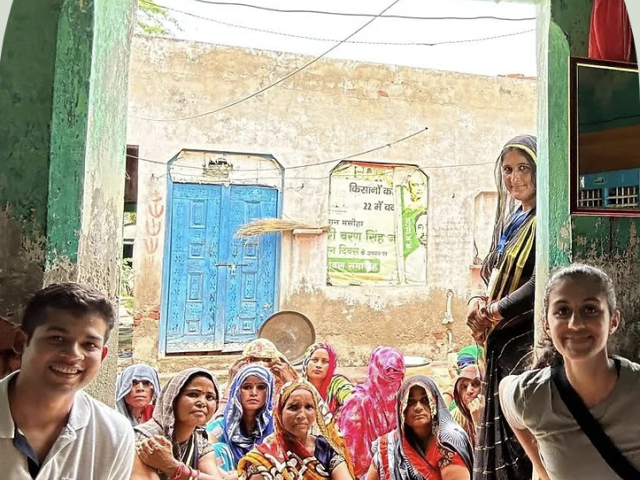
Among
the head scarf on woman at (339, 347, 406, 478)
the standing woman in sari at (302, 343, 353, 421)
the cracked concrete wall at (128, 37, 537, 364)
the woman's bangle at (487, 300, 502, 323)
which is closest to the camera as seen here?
the woman's bangle at (487, 300, 502, 323)

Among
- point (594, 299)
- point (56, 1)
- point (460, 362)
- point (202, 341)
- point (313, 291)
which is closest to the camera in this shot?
point (56, 1)

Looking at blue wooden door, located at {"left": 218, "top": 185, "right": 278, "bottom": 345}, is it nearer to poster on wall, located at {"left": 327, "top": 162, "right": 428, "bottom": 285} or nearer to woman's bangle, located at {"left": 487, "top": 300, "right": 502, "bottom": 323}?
poster on wall, located at {"left": 327, "top": 162, "right": 428, "bottom": 285}

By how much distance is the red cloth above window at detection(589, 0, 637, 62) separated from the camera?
173cm

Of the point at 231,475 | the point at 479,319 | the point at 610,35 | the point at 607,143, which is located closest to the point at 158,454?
the point at 231,475

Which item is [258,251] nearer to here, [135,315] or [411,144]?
[135,315]

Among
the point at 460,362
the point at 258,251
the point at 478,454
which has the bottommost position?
the point at 478,454

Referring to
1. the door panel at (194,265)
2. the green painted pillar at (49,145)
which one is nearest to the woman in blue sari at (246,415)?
the green painted pillar at (49,145)

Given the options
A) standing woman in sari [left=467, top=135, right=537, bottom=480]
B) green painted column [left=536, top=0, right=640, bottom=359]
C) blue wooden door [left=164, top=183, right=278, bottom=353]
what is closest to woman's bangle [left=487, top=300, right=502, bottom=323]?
standing woman in sari [left=467, top=135, right=537, bottom=480]

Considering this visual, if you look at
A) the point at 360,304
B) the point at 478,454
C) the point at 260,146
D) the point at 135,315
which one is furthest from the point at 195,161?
the point at 478,454

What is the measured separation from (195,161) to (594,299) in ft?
5.77

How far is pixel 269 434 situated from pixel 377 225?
1.38 meters

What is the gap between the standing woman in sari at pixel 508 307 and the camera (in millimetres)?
1944

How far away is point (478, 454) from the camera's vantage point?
1991mm

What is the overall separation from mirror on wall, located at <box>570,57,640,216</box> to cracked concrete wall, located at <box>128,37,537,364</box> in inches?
58.0
